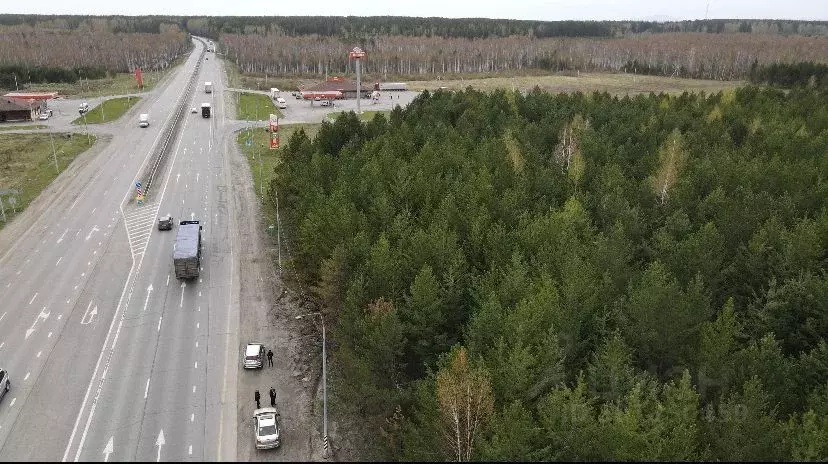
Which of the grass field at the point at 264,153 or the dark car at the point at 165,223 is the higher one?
the grass field at the point at 264,153

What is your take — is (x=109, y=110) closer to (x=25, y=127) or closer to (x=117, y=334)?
(x=25, y=127)

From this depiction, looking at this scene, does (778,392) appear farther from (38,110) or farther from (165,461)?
(38,110)

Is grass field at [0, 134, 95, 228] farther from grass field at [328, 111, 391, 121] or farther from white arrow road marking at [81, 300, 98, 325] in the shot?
grass field at [328, 111, 391, 121]

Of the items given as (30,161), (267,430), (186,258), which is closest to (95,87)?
(30,161)

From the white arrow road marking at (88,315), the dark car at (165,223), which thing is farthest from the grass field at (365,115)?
the white arrow road marking at (88,315)

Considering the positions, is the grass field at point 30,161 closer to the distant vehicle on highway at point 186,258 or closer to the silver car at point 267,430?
the distant vehicle on highway at point 186,258

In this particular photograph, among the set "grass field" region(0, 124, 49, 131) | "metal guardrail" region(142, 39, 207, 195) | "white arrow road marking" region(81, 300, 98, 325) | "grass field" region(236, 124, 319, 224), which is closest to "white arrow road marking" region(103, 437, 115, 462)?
"white arrow road marking" region(81, 300, 98, 325)
